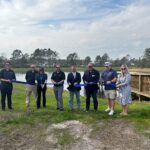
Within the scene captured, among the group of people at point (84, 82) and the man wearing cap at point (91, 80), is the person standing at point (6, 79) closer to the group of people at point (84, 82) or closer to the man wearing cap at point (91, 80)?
the group of people at point (84, 82)

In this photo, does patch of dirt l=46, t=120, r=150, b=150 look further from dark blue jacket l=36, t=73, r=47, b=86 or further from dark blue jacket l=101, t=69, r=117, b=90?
Answer: dark blue jacket l=36, t=73, r=47, b=86

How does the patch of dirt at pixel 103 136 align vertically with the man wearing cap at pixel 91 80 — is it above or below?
below

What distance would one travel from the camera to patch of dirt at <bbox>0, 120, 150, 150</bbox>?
28.9 feet

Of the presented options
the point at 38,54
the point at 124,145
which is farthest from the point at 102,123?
the point at 38,54

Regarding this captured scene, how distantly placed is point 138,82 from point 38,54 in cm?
12006

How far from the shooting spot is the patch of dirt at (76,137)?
8.80 metres

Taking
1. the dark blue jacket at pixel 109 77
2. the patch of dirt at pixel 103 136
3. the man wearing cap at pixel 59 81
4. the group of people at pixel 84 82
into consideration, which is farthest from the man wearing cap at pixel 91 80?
the patch of dirt at pixel 103 136

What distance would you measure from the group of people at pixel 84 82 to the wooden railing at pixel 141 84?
708 cm

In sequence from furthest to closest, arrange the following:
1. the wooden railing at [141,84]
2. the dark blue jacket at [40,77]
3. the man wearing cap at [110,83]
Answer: the wooden railing at [141,84] < the dark blue jacket at [40,77] < the man wearing cap at [110,83]

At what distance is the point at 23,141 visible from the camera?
30.6 ft

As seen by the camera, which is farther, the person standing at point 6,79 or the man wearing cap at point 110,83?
the person standing at point 6,79

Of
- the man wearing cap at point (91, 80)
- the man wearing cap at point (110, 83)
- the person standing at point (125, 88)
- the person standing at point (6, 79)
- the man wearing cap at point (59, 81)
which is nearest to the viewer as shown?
the person standing at point (125, 88)

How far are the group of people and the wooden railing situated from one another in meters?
7.08

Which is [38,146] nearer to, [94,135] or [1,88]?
[94,135]
